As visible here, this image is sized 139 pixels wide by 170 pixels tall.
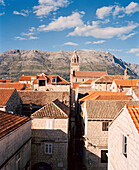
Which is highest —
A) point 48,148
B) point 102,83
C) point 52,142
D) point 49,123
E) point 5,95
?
point 102,83

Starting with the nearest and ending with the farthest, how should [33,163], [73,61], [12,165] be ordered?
[12,165], [33,163], [73,61]

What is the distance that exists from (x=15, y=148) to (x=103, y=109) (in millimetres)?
9359

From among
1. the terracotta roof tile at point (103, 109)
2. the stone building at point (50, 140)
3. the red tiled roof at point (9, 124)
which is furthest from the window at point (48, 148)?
the terracotta roof tile at point (103, 109)

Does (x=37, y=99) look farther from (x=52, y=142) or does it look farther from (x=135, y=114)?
(x=135, y=114)

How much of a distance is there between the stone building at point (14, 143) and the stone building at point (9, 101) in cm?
733

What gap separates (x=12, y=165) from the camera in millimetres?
9812

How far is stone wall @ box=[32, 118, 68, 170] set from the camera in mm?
14656

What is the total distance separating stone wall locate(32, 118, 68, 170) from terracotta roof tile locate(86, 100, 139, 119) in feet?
9.77

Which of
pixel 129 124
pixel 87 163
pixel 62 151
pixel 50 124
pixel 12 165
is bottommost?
pixel 87 163

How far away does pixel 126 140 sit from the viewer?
7.64 metres

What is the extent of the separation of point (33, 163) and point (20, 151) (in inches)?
170

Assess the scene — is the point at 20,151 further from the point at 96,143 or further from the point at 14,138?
the point at 96,143

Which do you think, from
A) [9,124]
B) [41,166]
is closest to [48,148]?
[41,166]

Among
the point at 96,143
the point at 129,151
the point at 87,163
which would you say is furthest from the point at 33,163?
the point at 129,151
